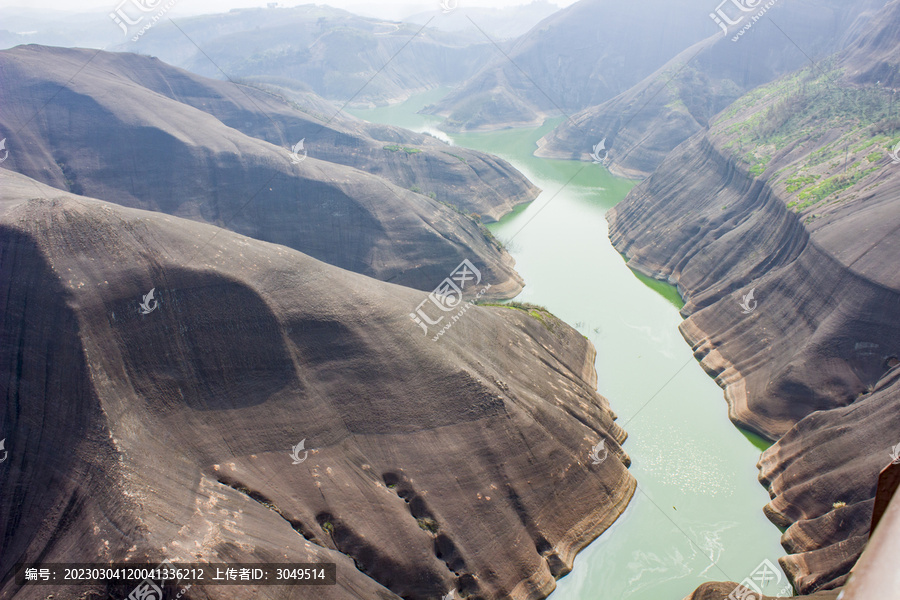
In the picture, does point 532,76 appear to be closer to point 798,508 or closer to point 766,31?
point 766,31

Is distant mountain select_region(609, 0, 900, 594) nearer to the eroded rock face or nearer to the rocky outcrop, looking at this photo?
the rocky outcrop

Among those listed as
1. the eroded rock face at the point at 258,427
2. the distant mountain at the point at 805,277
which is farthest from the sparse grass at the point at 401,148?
the eroded rock face at the point at 258,427

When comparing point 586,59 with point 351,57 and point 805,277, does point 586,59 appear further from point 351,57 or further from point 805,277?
point 805,277

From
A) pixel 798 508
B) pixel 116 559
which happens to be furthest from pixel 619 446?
pixel 116 559

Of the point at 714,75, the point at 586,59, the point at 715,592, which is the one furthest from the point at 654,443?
the point at 586,59

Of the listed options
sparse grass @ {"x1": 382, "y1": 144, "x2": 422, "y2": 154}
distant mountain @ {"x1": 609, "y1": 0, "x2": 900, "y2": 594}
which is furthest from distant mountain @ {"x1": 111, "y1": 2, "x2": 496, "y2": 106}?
distant mountain @ {"x1": 609, "y1": 0, "x2": 900, "y2": 594}

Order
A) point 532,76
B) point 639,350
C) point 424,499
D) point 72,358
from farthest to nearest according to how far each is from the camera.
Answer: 1. point 532,76
2. point 639,350
3. point 424,499
4. point 72,358
